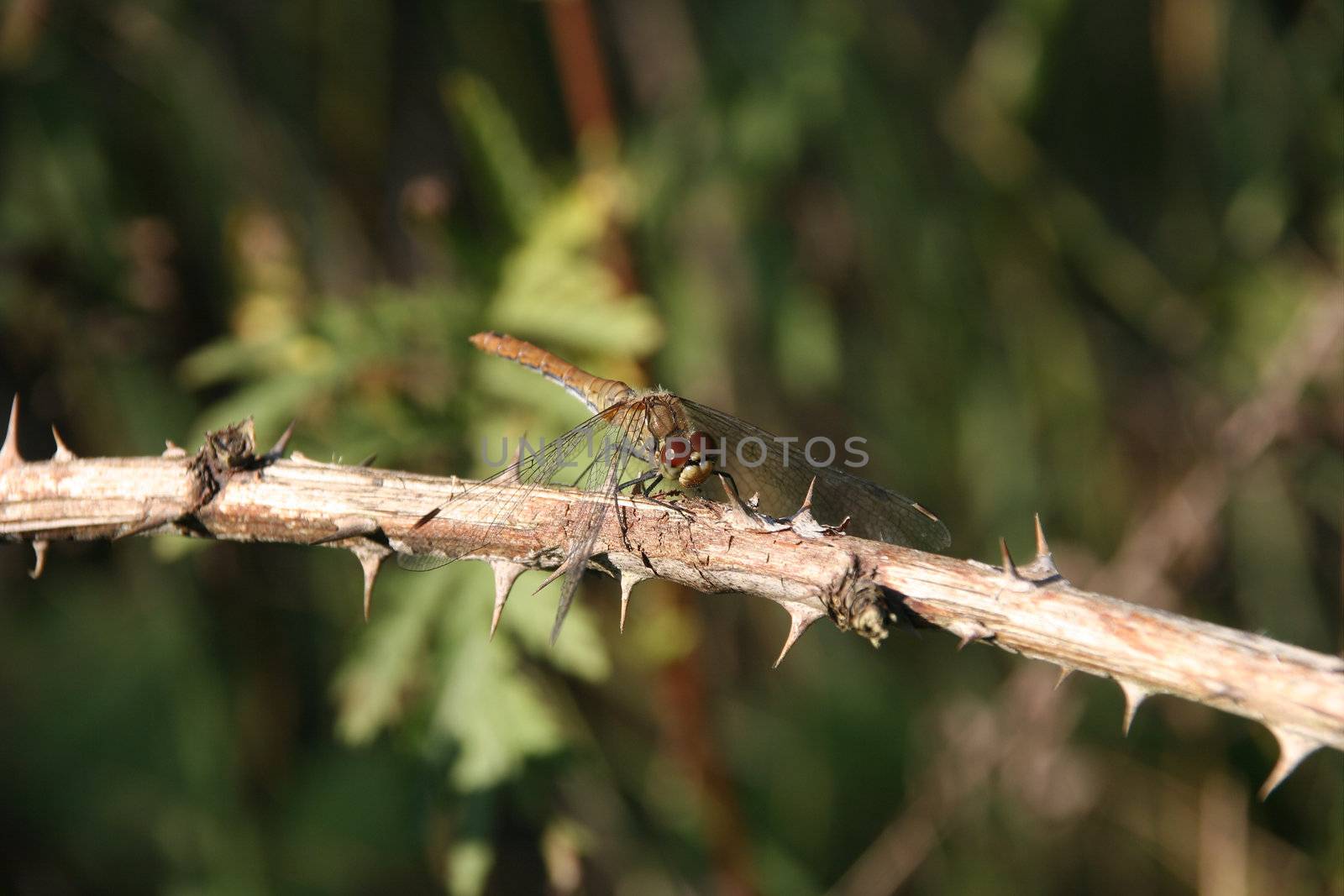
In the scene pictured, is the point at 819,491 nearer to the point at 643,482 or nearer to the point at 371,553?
the point at 643,482

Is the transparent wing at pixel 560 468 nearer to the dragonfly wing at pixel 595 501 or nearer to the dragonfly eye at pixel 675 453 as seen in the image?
the dragonfly wing at pixel 595 501

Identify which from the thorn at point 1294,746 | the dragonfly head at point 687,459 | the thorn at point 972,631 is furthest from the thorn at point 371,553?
the thorn at point 1294,746

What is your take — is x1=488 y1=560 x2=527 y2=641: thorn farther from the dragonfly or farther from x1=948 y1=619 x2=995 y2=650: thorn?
x1=948 y1=619 x2=995 y2=650: thorn

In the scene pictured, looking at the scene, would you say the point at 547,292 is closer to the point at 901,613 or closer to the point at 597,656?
the point at 597,656

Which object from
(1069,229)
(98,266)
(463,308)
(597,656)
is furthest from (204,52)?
(1069,229)

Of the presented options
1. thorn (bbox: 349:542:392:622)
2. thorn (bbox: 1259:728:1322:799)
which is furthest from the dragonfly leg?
thorn (bbox: 1259:728:1322:799)

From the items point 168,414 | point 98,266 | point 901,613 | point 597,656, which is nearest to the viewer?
point 901,613
